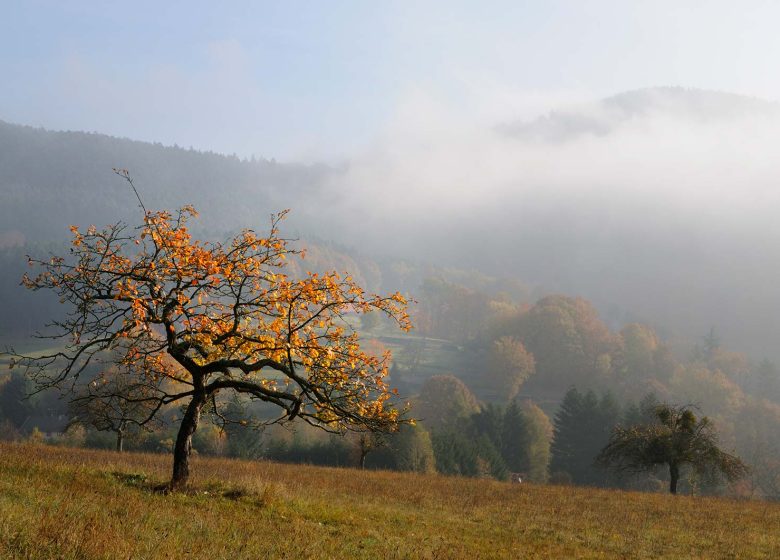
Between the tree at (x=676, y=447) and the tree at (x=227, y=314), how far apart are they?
29.3m

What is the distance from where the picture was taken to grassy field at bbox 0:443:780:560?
28.1 feet

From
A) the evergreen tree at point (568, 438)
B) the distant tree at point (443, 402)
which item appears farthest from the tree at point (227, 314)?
the distant tree at point (443, 402)

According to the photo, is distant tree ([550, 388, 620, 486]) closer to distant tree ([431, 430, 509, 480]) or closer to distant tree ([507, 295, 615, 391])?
distant tree ([431, 430, 509, 480])

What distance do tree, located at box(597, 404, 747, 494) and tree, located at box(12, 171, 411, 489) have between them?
29271 millimetres

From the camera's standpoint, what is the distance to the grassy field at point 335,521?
8570 millimetres

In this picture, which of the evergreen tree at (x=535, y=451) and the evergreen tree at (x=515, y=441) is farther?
the evergreen tree at (x=535, y=451)

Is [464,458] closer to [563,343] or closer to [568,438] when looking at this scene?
[568,438]

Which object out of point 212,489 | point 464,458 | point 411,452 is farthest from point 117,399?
point 464,458

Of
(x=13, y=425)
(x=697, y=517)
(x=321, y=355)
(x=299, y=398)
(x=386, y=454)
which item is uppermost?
(x=321, y=355)

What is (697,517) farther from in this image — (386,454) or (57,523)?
(386,454)

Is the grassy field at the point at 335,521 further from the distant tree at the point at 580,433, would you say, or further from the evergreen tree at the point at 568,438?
the evergreen tree at the point at 568,438

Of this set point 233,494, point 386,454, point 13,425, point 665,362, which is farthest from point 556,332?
point 233,494

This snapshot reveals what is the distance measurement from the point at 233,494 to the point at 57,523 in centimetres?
694

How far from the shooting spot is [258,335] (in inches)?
545
